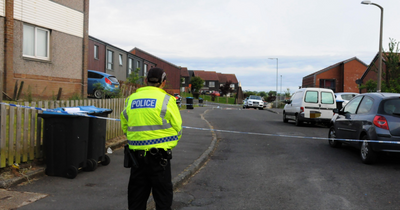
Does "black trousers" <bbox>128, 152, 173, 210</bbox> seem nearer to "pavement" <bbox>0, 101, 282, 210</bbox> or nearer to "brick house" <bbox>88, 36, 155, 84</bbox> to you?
"pavement" <bbox>0, 101, 282, 210</bbox>

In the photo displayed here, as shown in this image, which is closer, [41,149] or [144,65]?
[41,149]

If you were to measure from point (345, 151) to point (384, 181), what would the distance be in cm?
314

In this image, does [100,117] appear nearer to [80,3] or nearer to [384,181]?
[384,181]

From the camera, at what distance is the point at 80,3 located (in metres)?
17.4

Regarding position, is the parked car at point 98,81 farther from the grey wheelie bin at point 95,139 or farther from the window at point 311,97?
the grey wheelie bin at point 95,139

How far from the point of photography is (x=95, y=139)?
21.6 feet

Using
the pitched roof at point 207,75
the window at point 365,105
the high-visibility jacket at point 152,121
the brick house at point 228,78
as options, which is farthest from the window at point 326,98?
the brick house at point 228,78

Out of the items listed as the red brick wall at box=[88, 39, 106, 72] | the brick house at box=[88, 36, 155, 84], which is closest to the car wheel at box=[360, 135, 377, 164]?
the brick house at box=[88, 36, 155, 84]

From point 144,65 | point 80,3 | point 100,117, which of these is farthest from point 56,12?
point 144,65

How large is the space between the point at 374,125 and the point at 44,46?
1394cm

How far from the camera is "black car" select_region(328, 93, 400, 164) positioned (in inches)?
282

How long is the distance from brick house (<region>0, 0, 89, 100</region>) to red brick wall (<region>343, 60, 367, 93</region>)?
45.4 meters

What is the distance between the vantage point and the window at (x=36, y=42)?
14766mm

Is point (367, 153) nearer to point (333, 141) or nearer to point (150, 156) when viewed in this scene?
point (333, 141)
